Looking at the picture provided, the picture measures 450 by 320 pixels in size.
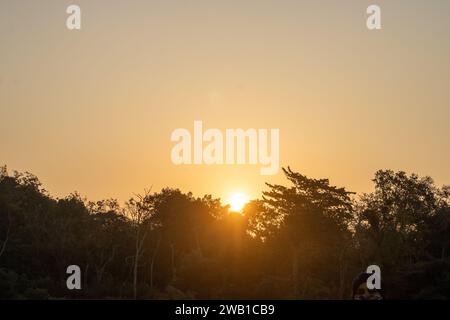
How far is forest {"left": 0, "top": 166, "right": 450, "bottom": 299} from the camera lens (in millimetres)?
51031

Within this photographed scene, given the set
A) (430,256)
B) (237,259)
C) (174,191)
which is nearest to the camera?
(430,256)

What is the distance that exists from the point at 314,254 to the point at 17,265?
2741 centimetres

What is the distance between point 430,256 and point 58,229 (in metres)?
35.4

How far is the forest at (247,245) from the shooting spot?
51.0 metres

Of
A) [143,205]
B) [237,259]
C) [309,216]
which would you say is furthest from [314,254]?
[143,205]

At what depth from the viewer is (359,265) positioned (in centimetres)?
5256

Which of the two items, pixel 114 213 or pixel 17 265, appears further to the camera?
pixel 114 213

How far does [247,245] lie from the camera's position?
5778 cm

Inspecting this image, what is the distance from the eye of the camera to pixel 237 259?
184 ft

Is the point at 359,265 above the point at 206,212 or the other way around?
the other way around
